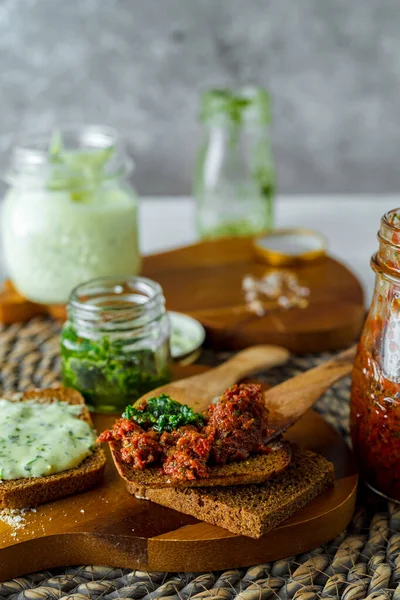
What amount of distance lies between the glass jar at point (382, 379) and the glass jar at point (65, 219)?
4.01 feet

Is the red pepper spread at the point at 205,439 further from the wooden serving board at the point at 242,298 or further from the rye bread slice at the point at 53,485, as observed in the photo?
the wooden serving board at the point at 242,298

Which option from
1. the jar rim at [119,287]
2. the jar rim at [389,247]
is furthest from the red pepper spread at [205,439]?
the jar rim at [119,287]

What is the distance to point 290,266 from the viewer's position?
3318mm

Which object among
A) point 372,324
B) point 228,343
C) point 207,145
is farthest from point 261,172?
point 372,324

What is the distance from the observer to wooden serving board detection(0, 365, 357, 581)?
167 centimetres

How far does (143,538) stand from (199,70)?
287 centimetres

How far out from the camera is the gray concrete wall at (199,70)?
12.8 feet

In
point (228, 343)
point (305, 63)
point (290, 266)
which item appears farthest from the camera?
point (305, 63)

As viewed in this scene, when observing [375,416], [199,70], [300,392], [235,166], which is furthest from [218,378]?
[199,70]

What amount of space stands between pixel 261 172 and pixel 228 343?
1187mm

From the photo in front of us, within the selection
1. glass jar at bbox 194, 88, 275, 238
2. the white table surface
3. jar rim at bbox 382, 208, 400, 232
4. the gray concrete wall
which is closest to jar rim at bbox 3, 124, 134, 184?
glass jar at bbox 194, 88, 275, 238

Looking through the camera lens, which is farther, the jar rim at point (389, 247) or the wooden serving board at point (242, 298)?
the wooden serving board at point (242, 298)

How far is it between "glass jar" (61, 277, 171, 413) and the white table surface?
2188mm

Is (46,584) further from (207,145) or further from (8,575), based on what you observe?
(207,145)
